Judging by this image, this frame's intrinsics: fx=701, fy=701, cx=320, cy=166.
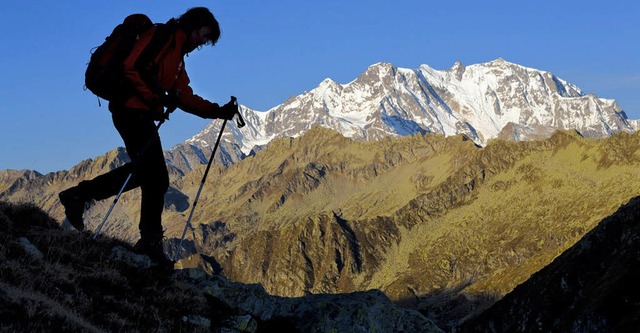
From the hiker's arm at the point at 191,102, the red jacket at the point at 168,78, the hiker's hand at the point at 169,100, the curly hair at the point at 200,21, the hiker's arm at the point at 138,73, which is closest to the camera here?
the hiker's arm at the point at 138,73

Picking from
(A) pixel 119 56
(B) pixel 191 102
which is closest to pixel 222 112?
(B) pixel 191 102

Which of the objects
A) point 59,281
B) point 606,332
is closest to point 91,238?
point 59,281

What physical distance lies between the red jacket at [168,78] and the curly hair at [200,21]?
24 centimetres

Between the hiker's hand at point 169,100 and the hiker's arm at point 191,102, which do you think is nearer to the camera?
the hiker's hand at point 169,100

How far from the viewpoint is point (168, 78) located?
13945mm

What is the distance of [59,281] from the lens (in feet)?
37.9

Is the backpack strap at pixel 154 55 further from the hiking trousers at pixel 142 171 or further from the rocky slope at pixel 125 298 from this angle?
the rocky slope at pixel 125 298

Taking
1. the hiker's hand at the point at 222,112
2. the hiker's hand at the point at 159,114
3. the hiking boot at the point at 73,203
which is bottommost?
the hiking boot at the point at 73,203

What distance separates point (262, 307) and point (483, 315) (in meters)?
192

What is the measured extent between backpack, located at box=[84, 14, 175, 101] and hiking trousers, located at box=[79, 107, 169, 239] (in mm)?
611

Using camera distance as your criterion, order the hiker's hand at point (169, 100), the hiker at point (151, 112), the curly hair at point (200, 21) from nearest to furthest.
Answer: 1. the hiker at point (151, 112)
2. the hiker's hand at point (169, 100)
3. the curly hair at point (200, 21)

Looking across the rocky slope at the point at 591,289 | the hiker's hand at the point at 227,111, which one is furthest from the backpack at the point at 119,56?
the rocky slope at the point at 591,289

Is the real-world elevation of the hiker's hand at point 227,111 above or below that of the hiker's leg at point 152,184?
above

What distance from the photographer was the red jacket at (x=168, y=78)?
516 inches
